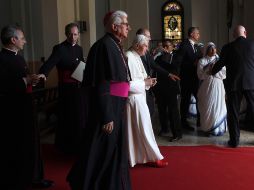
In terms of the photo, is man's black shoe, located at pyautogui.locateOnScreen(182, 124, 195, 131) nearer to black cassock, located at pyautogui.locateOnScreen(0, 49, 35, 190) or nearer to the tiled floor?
the tiled floor

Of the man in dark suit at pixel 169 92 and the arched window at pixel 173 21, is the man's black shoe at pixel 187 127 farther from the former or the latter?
the arched window at pixel 173 21

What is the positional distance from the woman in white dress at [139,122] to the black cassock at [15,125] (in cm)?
117

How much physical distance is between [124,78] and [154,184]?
49.0 inches

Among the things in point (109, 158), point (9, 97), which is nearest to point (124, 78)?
point (109, 158)

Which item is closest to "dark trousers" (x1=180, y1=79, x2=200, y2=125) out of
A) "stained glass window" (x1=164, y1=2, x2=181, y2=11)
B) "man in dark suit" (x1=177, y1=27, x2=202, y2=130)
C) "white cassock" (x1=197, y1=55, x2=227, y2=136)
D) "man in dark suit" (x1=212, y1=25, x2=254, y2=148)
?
"man in dark suit" (x1=177, y1=27, x2=202, y2=130)

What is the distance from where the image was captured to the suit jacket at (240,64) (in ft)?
16.5

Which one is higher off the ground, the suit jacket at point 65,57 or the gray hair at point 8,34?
the gray hair at point 8,34

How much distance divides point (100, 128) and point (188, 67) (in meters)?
3.65

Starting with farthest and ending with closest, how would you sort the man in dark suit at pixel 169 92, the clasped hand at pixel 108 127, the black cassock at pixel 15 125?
the man in dark suit at pixel 169 92, the black cassock at pixel 15 125, the clasped hand at pixel 108 127

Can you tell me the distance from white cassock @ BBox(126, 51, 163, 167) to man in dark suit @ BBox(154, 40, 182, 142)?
1.31 m

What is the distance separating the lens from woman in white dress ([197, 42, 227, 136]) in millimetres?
5867

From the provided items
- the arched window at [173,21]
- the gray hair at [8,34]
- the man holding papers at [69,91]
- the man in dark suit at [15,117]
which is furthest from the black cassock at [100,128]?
the arched window at [173,21]

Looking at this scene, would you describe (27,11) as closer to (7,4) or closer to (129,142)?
(7,4)

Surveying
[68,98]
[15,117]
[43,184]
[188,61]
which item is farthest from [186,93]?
[15,117]
